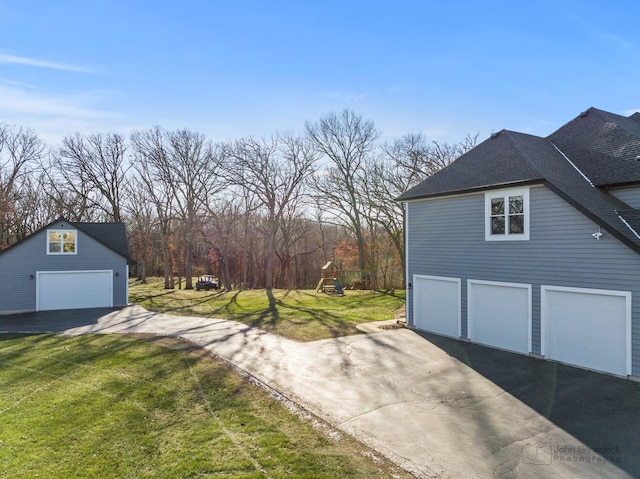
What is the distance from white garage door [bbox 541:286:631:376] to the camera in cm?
811

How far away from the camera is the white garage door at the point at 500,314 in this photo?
32.5ft

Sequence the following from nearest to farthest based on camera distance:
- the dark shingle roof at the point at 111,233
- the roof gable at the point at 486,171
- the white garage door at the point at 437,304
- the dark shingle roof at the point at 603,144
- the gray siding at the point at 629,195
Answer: the gray siding at the point at 629,195
the dark shingle roof at the point at 603,144
the roof gable at the point at 486,171
the white garage door at the point at 437,304
the dark shingle roof at the point at 111,233

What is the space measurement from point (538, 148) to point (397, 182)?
16.8 m

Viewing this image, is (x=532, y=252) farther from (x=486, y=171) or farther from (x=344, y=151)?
(x=344, y=151)

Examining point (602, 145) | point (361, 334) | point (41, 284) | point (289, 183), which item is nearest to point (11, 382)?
point (361, 334)

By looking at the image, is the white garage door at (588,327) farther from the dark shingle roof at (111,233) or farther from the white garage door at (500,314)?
the dark shingle roof at (111,233)

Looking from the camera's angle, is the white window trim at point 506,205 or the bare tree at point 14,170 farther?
the bare tree at point 14,170

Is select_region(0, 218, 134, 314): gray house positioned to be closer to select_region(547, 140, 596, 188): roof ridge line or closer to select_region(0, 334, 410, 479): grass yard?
select_region(0, 334, 410, 479): grass yard

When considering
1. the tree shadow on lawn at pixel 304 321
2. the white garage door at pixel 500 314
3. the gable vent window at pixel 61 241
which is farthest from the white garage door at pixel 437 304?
the gable vent window at pixel 61 241

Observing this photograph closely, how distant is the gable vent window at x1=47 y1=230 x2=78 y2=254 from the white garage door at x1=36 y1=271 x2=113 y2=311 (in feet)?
3.61

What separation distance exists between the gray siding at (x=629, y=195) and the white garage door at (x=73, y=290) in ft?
70.8

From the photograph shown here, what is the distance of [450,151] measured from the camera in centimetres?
2933

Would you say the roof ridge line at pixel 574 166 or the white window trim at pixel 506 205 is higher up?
the roof ridge line at pixel 574 166

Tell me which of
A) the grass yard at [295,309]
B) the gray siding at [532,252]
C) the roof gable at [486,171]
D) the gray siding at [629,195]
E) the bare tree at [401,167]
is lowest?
the grass yard at [295,309]
